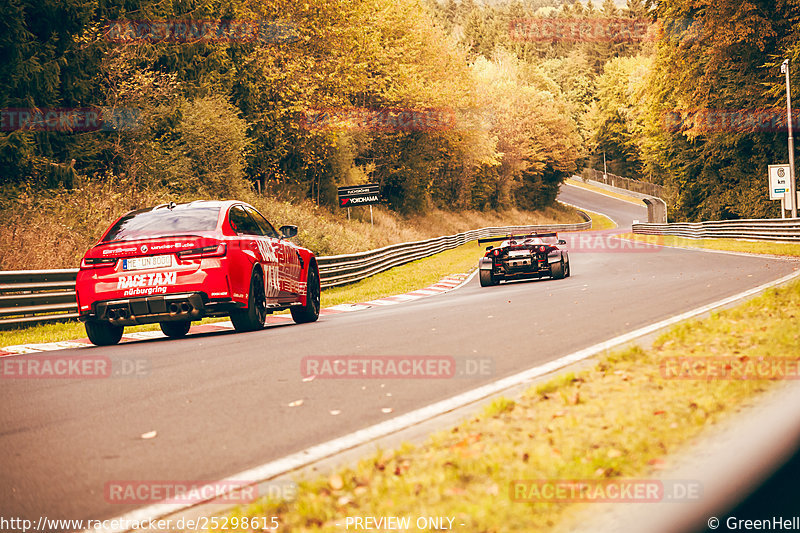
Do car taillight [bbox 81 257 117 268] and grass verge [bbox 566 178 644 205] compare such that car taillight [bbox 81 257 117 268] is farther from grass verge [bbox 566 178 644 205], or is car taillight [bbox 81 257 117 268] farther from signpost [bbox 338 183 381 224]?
grass verge [bbox 566 178 644 205]

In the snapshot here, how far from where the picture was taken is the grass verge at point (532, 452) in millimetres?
3355

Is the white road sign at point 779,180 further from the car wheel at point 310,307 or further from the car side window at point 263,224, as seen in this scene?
the car side window at point 263,224

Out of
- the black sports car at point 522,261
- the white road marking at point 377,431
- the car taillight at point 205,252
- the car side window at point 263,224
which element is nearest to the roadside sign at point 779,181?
the black sports car at point 522,261

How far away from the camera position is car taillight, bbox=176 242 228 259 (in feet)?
32.6

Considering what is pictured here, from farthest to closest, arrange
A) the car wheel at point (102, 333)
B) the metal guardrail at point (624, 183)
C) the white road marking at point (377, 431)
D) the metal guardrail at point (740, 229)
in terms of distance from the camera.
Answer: the metal guardrail at point (624, 183), the metal guardrail at point (740, 229), the car wheel at point (102, 333), the white road marking at point (377, 431)

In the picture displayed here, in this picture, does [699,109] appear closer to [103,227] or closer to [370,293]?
[370,293]

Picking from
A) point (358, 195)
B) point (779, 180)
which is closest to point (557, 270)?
point (779, 180)

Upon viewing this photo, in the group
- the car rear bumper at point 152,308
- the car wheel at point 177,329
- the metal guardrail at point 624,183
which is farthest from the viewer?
the metal guardrail at point 624,183

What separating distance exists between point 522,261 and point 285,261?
953 centimetres

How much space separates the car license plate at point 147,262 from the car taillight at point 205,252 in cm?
16

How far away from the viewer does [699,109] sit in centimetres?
4338

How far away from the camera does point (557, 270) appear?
67.8 feet

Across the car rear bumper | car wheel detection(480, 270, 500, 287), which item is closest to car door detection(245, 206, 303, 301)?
the car rear bumper

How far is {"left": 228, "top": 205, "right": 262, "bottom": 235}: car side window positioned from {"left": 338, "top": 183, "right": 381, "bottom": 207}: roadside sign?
25.5 meters
